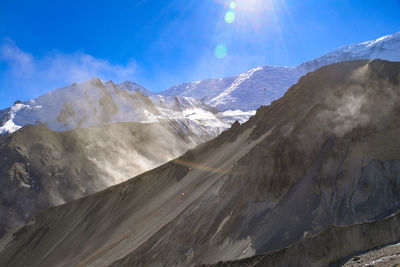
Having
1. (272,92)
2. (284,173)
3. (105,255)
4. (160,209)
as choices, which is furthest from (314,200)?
(272,92)

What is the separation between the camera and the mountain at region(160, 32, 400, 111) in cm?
15062

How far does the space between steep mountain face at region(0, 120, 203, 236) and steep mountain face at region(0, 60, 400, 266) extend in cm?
1980

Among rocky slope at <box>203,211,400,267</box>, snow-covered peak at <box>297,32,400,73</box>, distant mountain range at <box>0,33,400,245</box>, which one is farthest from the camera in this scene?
snow-covered peak at <box>297,32,400,73</box>

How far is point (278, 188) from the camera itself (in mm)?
13719

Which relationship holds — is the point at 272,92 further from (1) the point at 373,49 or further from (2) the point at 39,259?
(2) the point at 39,259

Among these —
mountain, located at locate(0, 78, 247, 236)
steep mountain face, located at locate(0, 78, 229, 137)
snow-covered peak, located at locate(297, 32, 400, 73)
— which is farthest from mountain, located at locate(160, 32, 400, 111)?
mountain, located at locate(0, 78, 247, 236)

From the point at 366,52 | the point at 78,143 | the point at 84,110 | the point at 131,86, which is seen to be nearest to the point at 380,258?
A: the point at 78,143

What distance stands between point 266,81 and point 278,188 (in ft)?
530

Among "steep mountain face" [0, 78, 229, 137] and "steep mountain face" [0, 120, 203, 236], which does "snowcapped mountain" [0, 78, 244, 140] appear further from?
"steep mountain face" [0, 120, 203, 236]

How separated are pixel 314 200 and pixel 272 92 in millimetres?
153017

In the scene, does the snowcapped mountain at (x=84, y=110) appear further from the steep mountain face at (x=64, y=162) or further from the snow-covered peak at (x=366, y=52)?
the snow-covered peak at (x=366, y=52)

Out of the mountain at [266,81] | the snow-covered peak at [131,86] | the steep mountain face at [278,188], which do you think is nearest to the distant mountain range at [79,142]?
the steep mountain face at [278,188]

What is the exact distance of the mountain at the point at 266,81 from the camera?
151 m

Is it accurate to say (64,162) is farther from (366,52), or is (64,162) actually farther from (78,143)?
(366,52)
